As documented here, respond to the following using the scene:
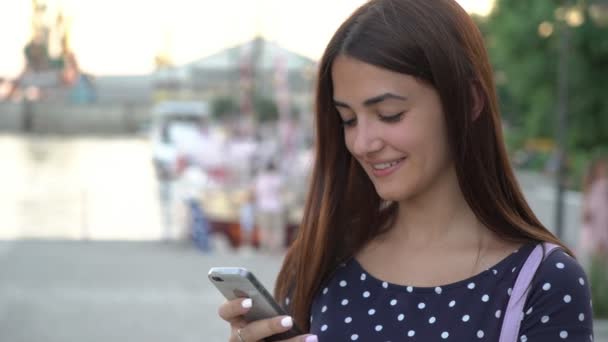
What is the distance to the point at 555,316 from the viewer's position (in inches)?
70.1

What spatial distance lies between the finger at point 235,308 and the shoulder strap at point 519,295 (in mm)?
455

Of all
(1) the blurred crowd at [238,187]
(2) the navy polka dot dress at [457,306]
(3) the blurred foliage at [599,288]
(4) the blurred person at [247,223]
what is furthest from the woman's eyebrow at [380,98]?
(4) the blurred person at [247,223]

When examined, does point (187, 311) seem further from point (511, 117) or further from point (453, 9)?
point (511, 117)

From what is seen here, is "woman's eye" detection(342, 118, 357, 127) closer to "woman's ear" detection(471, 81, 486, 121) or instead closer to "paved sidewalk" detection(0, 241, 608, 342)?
"woman's ear" detection(471, 81, 486, 121)

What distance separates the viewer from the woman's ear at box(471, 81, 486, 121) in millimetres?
1990

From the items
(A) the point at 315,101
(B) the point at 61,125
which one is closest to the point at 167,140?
(A) the point at 315,101

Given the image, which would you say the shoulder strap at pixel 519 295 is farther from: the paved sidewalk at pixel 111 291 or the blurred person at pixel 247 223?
the blurred person at pixel 247 223

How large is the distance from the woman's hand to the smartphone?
0.01 meters

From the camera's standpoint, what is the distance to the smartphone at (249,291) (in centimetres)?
186

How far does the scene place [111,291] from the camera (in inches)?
429

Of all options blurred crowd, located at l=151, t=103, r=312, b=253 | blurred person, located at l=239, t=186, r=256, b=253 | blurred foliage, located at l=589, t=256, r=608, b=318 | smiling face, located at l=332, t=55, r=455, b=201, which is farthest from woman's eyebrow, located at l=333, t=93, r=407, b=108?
blurred person, located at l=239, t=186, r=256, b=253

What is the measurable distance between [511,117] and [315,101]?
139 feet

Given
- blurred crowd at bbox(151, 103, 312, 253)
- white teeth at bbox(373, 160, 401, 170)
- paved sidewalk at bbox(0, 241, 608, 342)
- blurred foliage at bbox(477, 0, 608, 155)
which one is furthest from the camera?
blurred foliage at bbox(477, 0, 608, 155)

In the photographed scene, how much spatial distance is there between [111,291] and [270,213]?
147 inches
